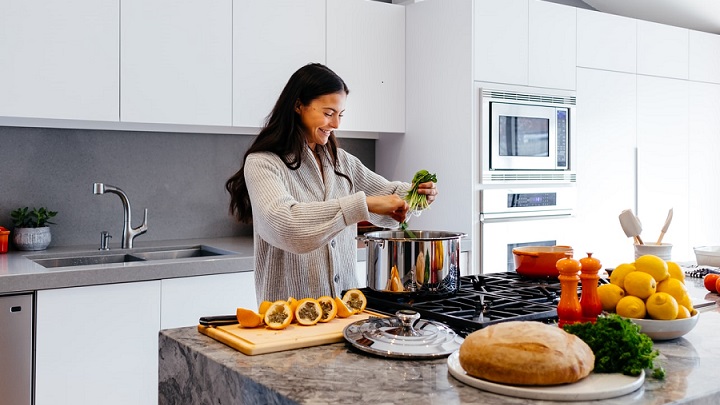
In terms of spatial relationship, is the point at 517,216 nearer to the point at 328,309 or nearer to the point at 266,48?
the point at 266,48

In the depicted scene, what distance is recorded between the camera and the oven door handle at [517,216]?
11.8ft

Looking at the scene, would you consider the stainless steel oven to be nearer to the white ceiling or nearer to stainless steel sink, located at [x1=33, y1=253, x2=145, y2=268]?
stainless steel sink, located at [x1=33, y1=253, x2=145, y2=268]

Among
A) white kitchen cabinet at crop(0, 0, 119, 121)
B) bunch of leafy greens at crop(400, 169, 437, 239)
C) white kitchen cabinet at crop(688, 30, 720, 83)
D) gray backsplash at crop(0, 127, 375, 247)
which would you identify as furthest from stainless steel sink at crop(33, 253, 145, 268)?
white kitchen cabinet at crop(688, 30, 720, 83)

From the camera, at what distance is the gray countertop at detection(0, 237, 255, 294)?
2436 mm

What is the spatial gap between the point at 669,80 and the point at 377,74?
2.14 meters

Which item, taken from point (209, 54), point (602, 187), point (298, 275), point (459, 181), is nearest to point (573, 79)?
point (602, 187)

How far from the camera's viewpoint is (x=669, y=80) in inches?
183

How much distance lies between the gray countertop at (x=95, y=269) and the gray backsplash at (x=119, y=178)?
0.67ft

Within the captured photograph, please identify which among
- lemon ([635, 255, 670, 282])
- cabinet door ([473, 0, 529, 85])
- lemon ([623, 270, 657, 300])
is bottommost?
lemon ([623, 270, 657, 300])

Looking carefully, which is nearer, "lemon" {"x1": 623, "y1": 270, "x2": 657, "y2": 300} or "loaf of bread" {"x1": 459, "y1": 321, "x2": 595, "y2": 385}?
"loaf of bread" {"x1": 459, "y1": 321, "x2": 595, "y2": 385}

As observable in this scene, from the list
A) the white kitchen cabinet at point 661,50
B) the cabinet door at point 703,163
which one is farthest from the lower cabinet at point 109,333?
the cabinet door at point 703,163

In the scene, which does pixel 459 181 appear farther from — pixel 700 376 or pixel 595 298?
pixel 700 376

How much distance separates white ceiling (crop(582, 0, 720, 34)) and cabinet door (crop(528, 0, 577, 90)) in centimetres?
129

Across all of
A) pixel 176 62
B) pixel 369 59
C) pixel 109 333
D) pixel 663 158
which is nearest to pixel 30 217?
pixel 109 333
